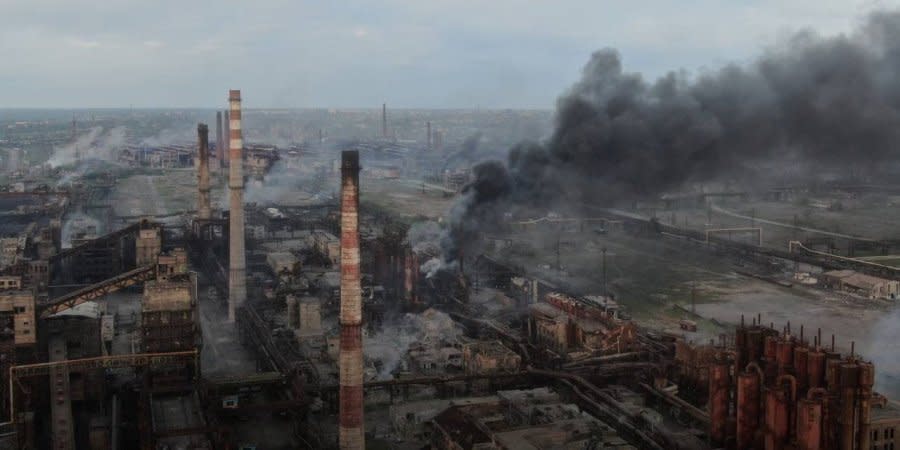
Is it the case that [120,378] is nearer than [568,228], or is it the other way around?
[120,378]

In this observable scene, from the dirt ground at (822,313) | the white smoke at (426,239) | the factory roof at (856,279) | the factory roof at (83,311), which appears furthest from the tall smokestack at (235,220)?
the factory roof at (856,279)

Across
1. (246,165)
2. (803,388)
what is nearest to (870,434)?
(803,388)

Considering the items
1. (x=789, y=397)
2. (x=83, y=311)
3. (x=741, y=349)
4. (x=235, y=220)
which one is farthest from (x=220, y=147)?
(x=789, y=397)

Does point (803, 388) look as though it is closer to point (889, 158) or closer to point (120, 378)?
point (889, 158)

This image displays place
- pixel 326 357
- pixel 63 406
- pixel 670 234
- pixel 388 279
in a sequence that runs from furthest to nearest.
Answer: pixel 670 234 → pixel 388 279 → pixel 326 357 → pixel 63 406

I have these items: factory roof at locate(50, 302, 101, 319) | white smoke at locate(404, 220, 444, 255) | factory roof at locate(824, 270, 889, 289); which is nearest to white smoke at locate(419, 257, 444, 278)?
white smoke at locate(404, 220, 444, 255)

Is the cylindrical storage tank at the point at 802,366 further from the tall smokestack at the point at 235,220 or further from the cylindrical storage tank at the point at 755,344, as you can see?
the tall smokestack at the point at 235,220

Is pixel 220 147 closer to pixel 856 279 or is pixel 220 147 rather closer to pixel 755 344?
pixel 856 279
